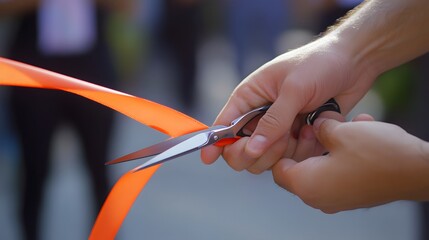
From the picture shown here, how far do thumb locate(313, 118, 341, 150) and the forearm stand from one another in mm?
229

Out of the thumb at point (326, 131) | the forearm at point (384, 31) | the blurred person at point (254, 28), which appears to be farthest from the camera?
the blurred person at point (254, 28)

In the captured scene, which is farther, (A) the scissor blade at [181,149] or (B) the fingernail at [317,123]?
(B) the fingernail at [317,123]

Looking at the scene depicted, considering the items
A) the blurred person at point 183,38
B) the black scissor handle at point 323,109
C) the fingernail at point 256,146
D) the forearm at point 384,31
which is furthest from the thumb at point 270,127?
the blurred person at point 183,38

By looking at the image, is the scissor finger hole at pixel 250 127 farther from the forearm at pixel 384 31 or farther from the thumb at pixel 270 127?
the forearm at pixel 384 31

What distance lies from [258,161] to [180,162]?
207 centimetres

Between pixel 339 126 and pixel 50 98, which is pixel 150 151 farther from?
pixel 50 98

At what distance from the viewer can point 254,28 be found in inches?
171

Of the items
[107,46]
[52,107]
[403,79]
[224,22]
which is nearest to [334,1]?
[403,79]

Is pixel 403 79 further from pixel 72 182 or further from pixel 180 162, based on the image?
pixel 72 182

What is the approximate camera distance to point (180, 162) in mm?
3643

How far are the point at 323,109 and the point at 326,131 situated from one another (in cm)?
13

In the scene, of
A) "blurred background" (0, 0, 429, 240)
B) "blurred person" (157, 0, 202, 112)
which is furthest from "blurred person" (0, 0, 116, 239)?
"blurred person" (157, 0, 202, 112)

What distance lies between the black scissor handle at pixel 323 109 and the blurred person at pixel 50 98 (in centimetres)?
118

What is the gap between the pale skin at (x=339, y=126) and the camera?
1.42 meters
